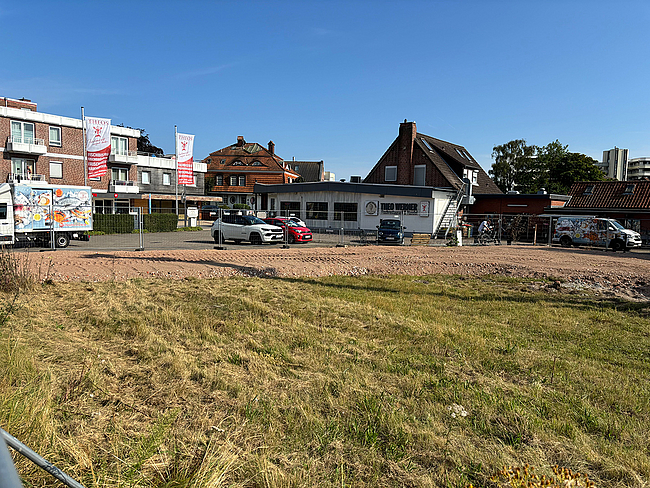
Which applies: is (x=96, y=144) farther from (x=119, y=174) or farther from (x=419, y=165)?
(x=419, y=165)

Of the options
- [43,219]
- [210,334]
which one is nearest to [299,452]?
[210,334]

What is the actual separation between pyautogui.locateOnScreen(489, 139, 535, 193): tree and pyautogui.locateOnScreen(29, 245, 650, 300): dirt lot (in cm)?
5355

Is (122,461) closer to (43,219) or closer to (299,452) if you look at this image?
(299,452)

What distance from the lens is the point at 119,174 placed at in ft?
158

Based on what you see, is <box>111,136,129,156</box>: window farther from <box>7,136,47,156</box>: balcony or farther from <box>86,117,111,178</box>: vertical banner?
<box>86,117,111,178</box>: vertical banner

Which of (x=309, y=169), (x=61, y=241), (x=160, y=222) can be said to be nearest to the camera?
(x=61, y=241)

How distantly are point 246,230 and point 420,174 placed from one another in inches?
977

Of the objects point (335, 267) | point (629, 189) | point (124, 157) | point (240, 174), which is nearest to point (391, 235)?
point (335, 267)

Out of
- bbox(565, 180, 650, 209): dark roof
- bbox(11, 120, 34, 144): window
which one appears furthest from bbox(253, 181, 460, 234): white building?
bbox(11, 120, 34, 144): window

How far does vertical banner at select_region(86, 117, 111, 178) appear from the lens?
38.3 m

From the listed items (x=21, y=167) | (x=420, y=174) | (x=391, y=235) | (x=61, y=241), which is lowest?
(x=61, y=241)

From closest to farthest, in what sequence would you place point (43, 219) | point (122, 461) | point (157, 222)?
point (122, 461), point (43, 219), point (157, 222)

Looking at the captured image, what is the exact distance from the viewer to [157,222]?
1356 inches

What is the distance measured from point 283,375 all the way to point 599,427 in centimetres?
309
